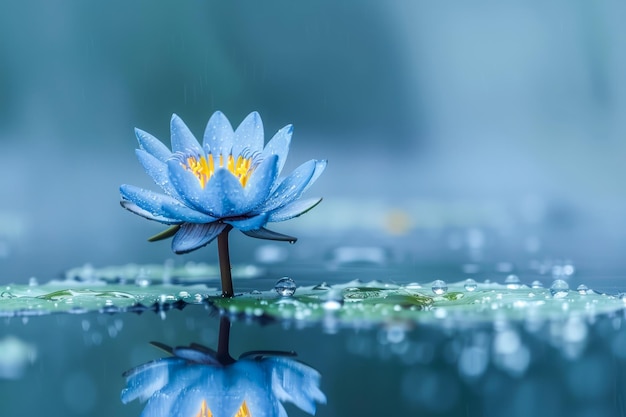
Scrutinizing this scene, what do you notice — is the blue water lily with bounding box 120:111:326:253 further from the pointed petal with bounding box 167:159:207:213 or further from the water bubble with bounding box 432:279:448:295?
the water bubble with bounding box 432:279:448:295

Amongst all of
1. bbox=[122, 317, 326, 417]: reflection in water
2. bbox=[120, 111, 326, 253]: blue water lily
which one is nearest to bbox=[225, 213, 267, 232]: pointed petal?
bbox=[120, 111, 326, 253]: blue water lily

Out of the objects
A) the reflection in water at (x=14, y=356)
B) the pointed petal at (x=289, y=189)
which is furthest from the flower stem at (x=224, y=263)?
the reflection in water at (x=14, y=356)

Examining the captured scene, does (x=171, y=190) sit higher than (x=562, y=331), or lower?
higher

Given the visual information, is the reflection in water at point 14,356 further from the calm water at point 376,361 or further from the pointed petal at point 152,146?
the pointed petal at point 152,146

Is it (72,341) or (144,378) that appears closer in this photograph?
(144,378)

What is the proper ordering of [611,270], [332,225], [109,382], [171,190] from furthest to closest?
[332,225] < [611,270] < [171,190] < [109,382]

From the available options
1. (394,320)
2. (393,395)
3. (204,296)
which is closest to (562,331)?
(394,320)

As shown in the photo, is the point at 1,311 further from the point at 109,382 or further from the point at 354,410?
the point at 354,410
